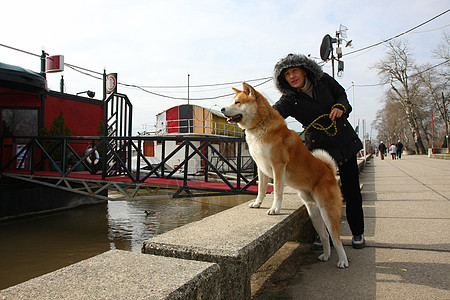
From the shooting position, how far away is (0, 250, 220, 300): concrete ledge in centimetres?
109

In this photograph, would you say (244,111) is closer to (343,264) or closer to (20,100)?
(343,264)

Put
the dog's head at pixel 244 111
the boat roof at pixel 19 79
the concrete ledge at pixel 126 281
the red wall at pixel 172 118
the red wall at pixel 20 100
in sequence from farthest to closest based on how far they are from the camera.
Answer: the red wall at pixel 172 118, the red wall at pixel 20 100, the boat roof at pixel 19 79, the dog's head at pixel 244 111, the concrete ledge at pixel 126 281

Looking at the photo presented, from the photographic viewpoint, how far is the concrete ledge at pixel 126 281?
1090 mm

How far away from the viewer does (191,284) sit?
1.18 metres

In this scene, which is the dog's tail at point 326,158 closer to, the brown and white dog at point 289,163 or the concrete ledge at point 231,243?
the brown and white dog at point 289,163

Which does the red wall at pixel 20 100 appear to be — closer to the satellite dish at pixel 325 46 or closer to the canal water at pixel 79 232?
the canal water at pixel 79 232

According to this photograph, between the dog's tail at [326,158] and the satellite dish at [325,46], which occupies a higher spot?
the satellite dish at [325,46]

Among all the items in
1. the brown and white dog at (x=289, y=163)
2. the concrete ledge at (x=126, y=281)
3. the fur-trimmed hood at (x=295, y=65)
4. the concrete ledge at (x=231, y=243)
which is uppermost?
the fur-trimmed hood at (x=295, y=65)

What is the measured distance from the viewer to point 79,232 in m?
7.46

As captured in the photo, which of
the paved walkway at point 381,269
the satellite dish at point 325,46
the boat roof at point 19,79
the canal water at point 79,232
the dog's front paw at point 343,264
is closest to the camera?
the paved walkway at point 381,269

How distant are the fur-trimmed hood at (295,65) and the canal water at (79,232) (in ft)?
14.4

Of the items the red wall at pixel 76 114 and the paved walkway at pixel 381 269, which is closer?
the paved walkway at pixel 381 269

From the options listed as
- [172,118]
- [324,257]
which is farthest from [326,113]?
[172,118]

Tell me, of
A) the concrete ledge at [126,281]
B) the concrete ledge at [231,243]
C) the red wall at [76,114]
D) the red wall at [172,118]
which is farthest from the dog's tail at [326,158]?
the red wall at [172,118]
